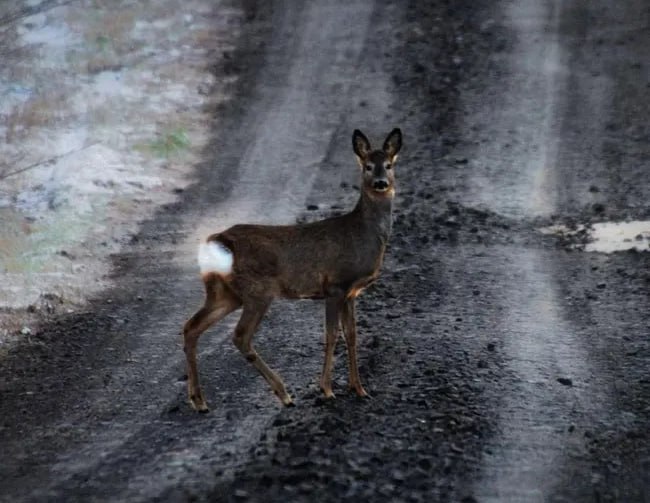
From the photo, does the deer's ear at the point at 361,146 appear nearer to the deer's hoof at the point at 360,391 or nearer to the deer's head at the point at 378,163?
the deer's head at the point at 378,163

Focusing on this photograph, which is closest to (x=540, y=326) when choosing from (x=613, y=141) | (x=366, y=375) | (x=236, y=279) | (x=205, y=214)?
(x=366, y=375)

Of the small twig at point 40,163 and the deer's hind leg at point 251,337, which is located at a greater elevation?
the deer's hind leg at point 251,337

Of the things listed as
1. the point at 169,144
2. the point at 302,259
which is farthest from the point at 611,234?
the point at 169,144

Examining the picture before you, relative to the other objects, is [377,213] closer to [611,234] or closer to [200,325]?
[200,325]

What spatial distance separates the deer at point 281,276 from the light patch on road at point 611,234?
5615 mm

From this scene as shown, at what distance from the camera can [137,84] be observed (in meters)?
20.6

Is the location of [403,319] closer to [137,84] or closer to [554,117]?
[554,117]

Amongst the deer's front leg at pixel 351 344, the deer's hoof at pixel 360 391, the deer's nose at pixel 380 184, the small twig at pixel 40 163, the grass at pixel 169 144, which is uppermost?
the deer's nose at pixel 380 184

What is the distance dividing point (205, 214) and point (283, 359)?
5.85 metres

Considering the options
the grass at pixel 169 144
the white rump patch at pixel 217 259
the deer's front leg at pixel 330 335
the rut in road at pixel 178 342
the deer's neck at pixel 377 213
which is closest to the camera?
the rut in road at pixel 178 342

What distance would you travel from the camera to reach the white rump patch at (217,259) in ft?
28.5

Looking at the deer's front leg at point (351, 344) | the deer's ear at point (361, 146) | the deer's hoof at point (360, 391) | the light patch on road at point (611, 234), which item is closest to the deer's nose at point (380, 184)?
the deer's ear at point (361, 146)

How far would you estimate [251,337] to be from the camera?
8828 mm

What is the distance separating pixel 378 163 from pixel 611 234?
19.9ft
